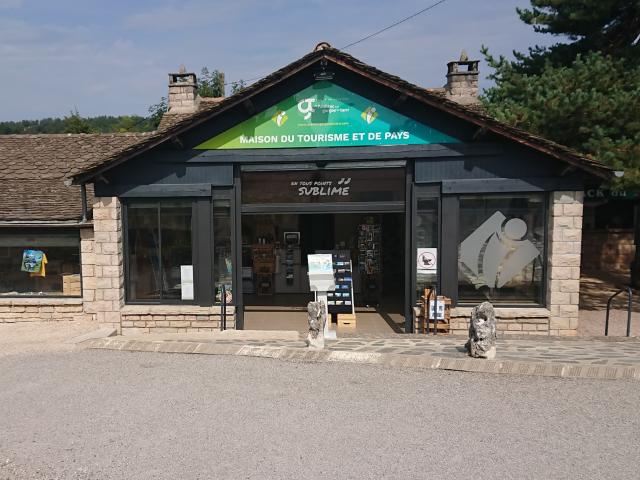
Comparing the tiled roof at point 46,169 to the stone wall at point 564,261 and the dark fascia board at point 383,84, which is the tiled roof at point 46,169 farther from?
the stone wall at point 564,261

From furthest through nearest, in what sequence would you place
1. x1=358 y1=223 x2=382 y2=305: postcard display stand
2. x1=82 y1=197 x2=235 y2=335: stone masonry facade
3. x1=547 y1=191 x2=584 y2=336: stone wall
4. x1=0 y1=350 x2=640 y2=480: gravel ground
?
x1=358 y1=223 x2=382 y2=305: postcard display stand, x1=82 y1=197 x2=235 y2=335: stone masonry facade, x1=547 y1=191 x2=584 y2=336: stone wall, x1=0 y1=350 x2=640 y2=480: gravel ground

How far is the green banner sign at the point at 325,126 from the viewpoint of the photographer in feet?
33.8

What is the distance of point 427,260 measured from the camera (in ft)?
34.6

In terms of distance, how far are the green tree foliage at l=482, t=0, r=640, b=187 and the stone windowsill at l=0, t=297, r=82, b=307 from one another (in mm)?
10524

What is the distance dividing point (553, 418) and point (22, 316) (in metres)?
11.1

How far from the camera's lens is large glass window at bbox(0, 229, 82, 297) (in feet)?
37.6

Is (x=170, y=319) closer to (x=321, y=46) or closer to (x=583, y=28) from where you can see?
(x=321, y=46)

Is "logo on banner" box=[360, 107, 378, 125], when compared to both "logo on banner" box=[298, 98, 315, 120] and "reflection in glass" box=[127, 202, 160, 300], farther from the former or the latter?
"reflection in glass" box=[127, 202, 160, 300]

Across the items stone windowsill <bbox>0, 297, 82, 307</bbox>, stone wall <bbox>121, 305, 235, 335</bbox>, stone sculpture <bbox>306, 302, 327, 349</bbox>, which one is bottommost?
stone wall <bbox>121, 305, 235, 335</bbox>

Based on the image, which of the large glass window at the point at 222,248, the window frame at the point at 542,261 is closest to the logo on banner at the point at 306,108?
the large glass window at the point at 222,248

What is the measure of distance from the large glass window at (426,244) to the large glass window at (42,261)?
24.4ft

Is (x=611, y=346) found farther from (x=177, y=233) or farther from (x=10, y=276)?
(x=10, y=276)

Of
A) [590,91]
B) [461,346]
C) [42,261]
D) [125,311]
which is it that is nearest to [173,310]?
[125,311]

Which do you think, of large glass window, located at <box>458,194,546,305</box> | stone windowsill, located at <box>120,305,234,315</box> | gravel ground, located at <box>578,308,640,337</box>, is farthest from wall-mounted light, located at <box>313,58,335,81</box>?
gravel ground, located at <box>578,308,640,337</box>
